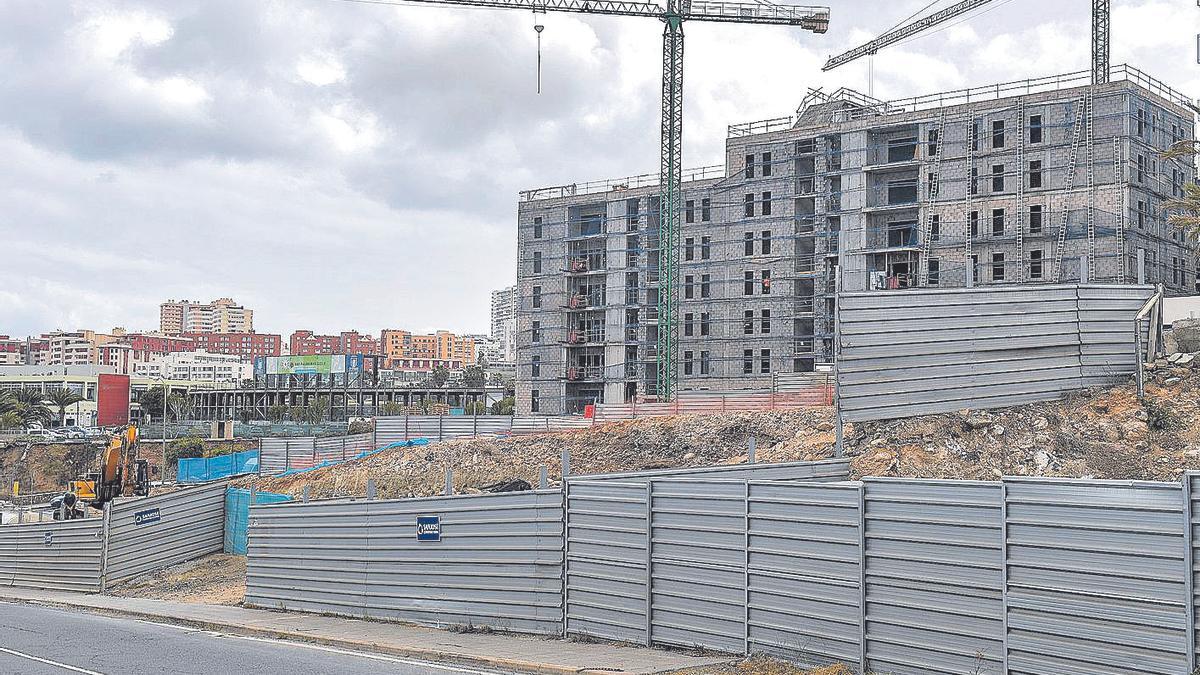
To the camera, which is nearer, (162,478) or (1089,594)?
(1089,594)

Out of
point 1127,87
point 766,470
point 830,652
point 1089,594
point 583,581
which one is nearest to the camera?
point 1089,594

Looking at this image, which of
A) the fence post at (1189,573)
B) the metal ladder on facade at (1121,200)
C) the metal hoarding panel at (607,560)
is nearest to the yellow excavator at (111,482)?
the metal hoarding panel at (607,560)

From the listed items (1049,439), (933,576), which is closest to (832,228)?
(1049,439)

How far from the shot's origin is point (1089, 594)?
1173 centimetres

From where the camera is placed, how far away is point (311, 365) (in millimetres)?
111250

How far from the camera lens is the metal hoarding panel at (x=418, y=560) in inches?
719

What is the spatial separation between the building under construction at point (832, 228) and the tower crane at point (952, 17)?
31.7ft

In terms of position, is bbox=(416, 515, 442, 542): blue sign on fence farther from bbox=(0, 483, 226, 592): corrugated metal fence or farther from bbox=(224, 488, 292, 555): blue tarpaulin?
bbox=(0, 483, 226, 592): corrugated metal fence

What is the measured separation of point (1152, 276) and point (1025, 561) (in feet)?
179

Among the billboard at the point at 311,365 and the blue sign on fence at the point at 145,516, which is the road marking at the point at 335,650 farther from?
the billboard at the point at 311,365

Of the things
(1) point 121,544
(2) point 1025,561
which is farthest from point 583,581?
(1) point 121,544

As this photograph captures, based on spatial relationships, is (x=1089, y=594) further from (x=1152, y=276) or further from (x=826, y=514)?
(x=1152, y=276)

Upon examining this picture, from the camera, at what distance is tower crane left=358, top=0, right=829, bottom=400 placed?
71875 millimetres

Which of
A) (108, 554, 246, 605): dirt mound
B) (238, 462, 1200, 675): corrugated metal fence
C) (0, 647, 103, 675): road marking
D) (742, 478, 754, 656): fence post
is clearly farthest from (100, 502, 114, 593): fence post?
(742, 478, 754, 656): fence post
